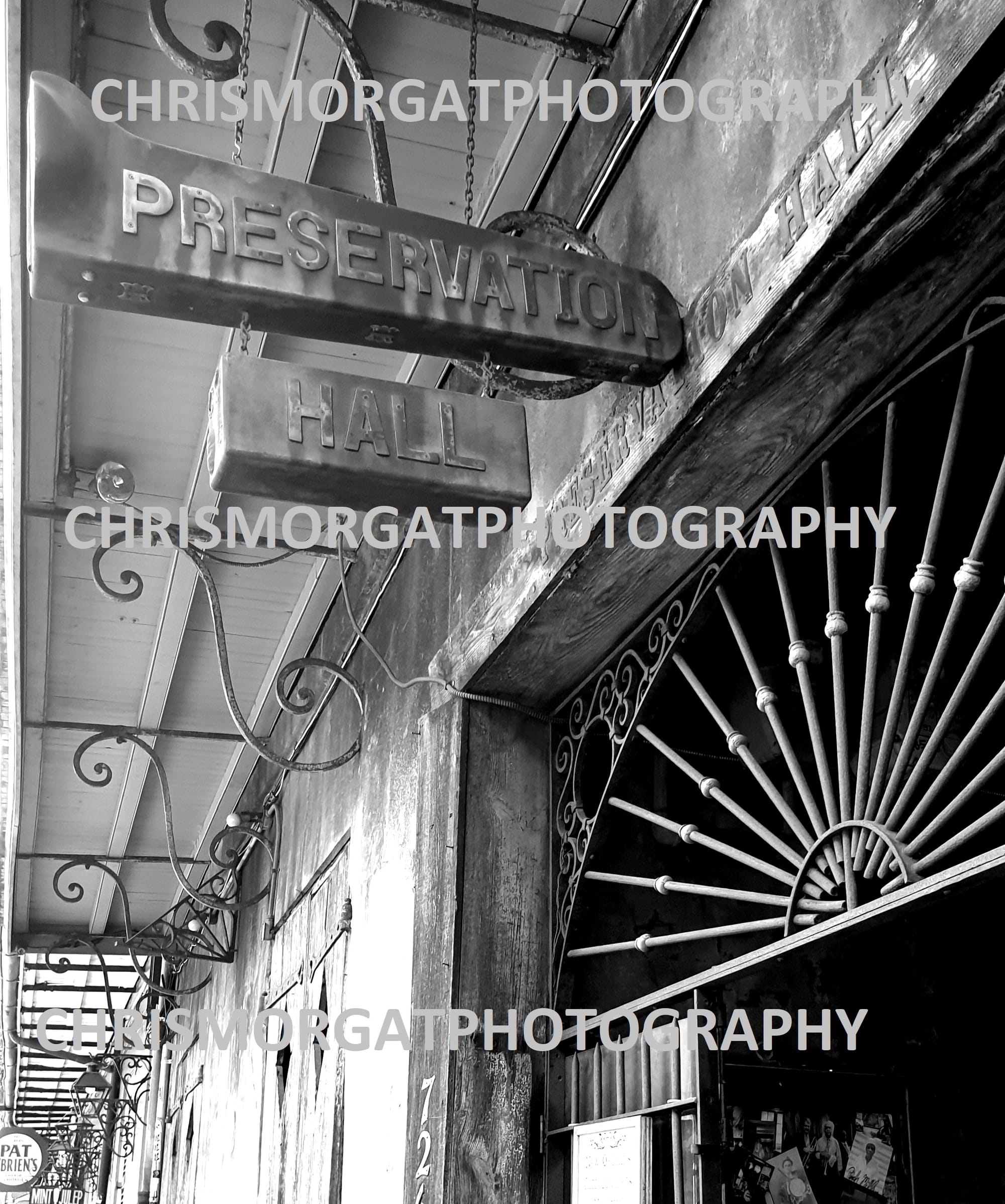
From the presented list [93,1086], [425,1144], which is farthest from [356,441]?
[93,1086]

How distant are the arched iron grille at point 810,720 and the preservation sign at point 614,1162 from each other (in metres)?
0.38

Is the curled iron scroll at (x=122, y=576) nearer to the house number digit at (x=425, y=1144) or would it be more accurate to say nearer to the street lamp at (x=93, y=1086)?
the house number digit at (x=425, y=1144)

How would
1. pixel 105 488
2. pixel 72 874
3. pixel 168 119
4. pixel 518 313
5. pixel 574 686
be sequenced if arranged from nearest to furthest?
pixel 518 313 < pixel 168 119 < pixel 574 686 < pixel 105 488 < pixel 72 874

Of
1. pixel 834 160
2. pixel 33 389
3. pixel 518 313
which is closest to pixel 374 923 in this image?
pixel 33 389

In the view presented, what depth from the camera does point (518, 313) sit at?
2.21 meters

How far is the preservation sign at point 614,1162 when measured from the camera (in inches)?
103

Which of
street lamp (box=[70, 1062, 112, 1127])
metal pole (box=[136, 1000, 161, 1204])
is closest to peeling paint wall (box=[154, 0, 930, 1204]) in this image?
metal pole (box=[136, 1000, 161, 1204])

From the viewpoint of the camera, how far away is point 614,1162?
8.89 ft

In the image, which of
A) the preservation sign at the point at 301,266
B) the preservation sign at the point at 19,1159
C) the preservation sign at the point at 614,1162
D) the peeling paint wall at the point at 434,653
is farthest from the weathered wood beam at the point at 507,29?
the preservation sign at the point at 19,1159

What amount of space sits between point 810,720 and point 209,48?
1.77 m

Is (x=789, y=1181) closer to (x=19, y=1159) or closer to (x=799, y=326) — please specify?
(x=799, y=326)

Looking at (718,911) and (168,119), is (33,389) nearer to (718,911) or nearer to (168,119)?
(168,119)

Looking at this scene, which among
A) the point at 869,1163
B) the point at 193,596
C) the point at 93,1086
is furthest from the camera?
the point at 93,1086

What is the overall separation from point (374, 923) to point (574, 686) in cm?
122
